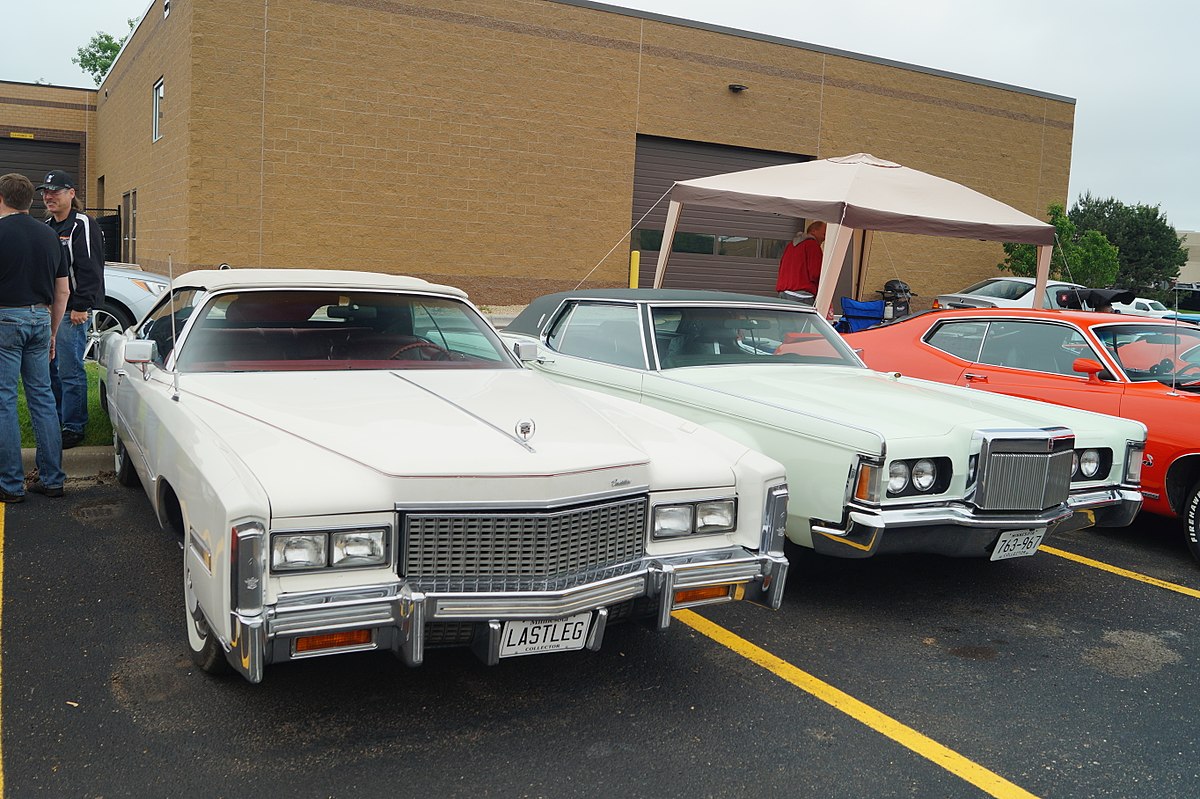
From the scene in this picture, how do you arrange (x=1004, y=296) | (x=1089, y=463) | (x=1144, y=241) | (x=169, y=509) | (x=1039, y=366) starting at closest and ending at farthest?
1. (x=169, y=509)
2. (x=1089, y=463)
3. (x=1039, y=366)
4. (x=1004, y=296)
5. (x=1144, y=241)

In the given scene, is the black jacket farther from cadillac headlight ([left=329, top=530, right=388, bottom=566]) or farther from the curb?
cadillac headlight ([left=329, top=530, right=388, bottom=566])

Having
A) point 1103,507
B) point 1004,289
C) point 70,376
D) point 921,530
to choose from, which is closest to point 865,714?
point 921,530

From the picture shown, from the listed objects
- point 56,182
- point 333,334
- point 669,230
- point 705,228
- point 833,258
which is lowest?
point 333,334

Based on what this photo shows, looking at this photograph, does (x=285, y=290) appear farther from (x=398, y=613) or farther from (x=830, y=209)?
(x=830, y=209)

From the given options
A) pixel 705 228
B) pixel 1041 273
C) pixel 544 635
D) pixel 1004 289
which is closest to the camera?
pixel 544 635

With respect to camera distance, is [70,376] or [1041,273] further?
[1041,273]

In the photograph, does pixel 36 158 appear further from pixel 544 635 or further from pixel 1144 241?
pixel 1144 241

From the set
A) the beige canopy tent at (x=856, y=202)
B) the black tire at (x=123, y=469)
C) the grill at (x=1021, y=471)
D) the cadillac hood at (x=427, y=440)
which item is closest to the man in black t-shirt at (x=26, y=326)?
the black tire at (x=123, y=469)

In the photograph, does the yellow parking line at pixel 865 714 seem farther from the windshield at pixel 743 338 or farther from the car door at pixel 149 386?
the car door at pixel 149 386

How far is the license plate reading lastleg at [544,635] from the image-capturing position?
3.07 m

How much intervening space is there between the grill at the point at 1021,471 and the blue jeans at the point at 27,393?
5106mm

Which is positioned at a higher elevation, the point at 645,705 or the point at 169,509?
the point at 169,509

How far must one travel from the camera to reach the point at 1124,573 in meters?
5.49

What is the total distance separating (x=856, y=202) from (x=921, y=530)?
6545 millimetres
